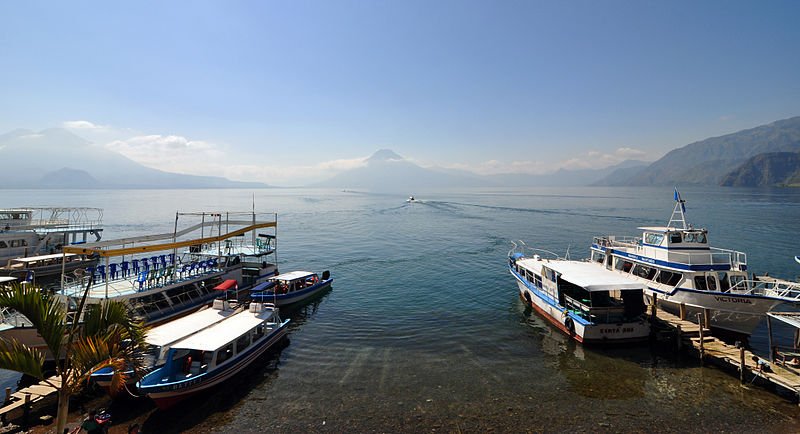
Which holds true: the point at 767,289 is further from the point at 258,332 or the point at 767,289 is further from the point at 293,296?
the point at 293,296

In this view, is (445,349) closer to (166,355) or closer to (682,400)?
(682,400)

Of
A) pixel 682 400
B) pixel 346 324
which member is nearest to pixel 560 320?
pixel 682 400

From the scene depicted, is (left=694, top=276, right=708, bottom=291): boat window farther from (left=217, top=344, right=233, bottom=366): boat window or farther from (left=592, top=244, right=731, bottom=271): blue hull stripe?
(left=217, top=344, right=233, bottom=366): boat window

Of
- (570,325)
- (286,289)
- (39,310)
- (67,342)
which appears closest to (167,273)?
(286,289)

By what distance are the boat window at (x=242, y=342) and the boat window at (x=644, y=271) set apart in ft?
93.2

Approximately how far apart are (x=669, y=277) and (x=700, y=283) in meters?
1.80

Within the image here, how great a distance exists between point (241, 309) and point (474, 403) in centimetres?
1566

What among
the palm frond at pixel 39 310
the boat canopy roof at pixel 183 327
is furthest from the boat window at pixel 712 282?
the palm frond at pixel 39 310

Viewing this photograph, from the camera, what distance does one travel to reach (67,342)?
8.34m

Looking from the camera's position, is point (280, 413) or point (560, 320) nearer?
point (280, 413)

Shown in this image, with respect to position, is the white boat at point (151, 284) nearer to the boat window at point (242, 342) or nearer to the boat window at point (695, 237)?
the boat window at point (242, 342)

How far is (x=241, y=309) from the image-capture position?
23.8 m

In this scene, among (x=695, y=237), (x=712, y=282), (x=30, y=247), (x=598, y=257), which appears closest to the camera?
(x=712, y=282)

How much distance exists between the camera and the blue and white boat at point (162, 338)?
54.2 ft
